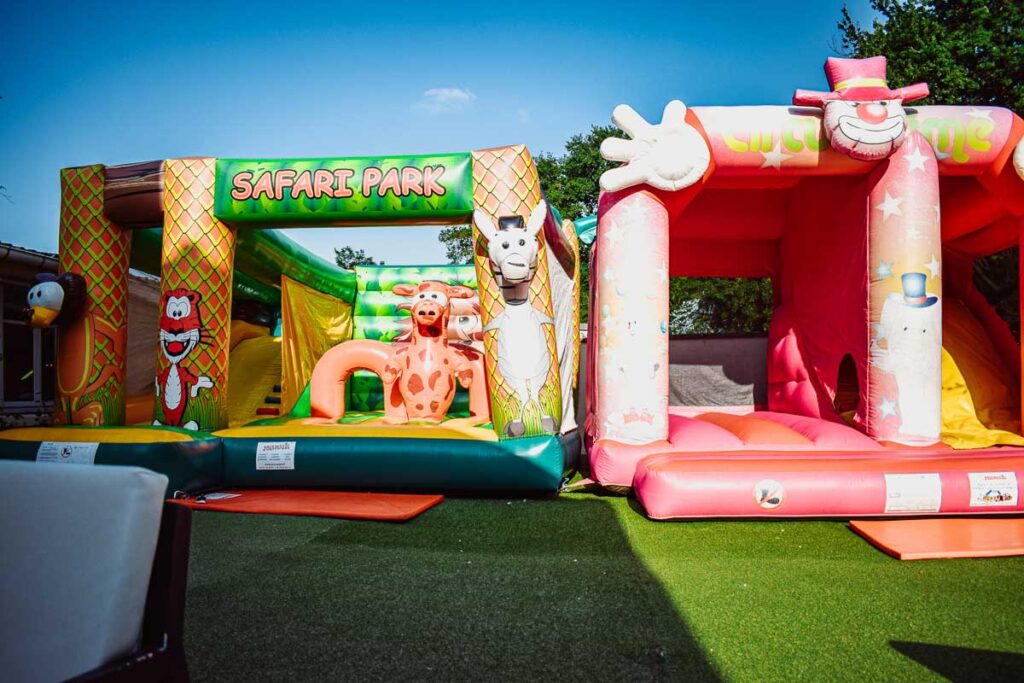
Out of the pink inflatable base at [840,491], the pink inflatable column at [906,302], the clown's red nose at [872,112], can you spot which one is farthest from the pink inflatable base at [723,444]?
the clown's red nose at [872,112]

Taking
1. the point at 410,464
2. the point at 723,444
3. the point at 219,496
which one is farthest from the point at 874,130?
the point at 219,496

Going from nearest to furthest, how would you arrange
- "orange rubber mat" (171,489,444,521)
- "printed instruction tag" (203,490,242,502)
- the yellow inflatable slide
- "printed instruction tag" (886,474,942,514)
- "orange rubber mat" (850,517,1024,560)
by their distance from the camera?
"orange rubber mat" (850,517,1024,560) → "printed instruction tag" (886,474,942,514) → "orange rubber mat" (171,489,444,521) → "printed instruction tag" (203,490,242,502) → the yellow inflatable slide

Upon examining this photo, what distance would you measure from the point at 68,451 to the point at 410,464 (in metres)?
1.92

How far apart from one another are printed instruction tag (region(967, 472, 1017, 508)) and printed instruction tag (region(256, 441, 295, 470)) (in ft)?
11.5

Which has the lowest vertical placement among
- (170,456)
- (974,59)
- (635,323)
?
(170,456)

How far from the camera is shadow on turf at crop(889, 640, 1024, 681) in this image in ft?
4.98

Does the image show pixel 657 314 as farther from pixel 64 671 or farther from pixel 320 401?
pixel 64 671

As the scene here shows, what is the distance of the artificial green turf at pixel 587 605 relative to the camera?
1578 millimetres

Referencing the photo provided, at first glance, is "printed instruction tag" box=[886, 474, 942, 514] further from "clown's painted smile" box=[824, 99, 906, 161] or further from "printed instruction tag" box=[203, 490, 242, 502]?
"printed instruction tag" box=[203, 490, 242, 502]

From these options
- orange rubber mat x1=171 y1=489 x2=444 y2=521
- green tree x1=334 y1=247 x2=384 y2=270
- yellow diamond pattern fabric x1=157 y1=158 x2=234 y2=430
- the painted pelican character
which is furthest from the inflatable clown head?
green tree x1=334 y1=247 x2=384 y2=270

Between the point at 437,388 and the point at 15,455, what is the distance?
2.46 m

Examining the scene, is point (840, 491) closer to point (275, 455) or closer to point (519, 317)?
point (519, 317)

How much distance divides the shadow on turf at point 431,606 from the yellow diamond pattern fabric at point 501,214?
0.91 meters

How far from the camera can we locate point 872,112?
11.3 ft
